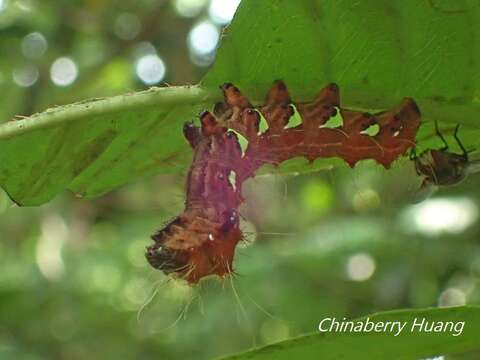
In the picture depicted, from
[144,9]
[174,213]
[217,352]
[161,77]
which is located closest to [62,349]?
[217,352]

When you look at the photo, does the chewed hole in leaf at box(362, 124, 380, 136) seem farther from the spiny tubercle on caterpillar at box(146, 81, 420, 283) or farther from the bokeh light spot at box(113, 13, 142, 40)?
the bokeh light spot at box(113, 13, 142, 40)

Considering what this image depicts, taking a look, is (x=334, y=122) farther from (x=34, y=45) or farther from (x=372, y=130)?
(x=34, y=45)

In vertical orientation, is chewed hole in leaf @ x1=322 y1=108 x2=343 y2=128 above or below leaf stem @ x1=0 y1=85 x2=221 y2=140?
above

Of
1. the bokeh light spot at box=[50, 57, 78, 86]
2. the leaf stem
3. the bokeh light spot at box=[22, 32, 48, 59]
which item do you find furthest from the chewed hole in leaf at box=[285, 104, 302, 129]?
the bokeh light spot at box=[22, 32, 48, 59]

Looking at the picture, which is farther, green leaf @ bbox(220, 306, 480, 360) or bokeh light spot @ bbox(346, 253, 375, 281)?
bokeh light spot @ bbox(346, 253, 375, 281)

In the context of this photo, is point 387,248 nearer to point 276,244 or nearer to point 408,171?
point 276,244

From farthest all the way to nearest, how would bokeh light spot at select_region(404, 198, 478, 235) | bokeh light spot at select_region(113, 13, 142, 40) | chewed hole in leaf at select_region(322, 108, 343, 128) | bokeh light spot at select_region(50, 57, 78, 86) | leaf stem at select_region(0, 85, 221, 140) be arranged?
bokeh light spot at select_region(113, 13, 142, 40) → bokeh light spot at select_region(50, 57, 78, 86) → bokeh light spot at select_region(404, 198, 478, 235) → chewed hole in leaf at select_region(322, 108, 343, 128) → leaf stem at select_region(0, 85, 221, 140)
